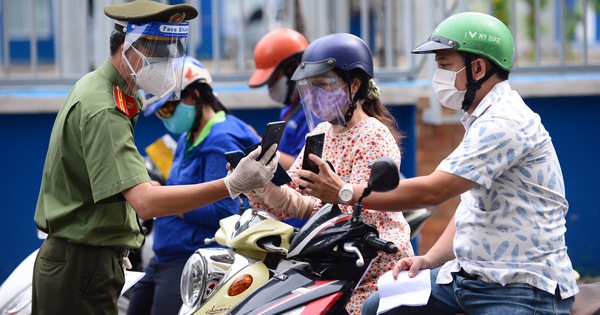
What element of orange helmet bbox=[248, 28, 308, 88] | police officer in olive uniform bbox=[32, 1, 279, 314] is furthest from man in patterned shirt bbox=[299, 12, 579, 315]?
orange helmet bbox=[248, 28, 308, 88]

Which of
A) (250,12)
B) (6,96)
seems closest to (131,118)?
(6,96)

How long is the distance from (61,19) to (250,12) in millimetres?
5619

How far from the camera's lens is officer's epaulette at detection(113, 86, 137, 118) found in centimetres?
362

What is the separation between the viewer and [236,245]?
12.3ft

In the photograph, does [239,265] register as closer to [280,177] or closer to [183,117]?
[280,177]

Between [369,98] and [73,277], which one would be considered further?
[369,98]

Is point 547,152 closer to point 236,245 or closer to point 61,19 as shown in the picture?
point 236,245

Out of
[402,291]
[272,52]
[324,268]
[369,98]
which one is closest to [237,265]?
[324,268]

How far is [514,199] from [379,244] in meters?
0.48

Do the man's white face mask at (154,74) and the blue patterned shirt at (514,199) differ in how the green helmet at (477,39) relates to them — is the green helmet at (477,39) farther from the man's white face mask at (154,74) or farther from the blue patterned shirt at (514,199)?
the man's white face mask at (154,74)

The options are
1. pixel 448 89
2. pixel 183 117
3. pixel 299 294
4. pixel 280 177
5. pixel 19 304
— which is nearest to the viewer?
pixel 299 294

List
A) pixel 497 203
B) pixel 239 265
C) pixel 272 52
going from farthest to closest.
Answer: pixel 272 52 → pixel 239 265 → pixel 497 203

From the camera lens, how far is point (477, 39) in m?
3.35

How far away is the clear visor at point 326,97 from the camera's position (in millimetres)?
3885
